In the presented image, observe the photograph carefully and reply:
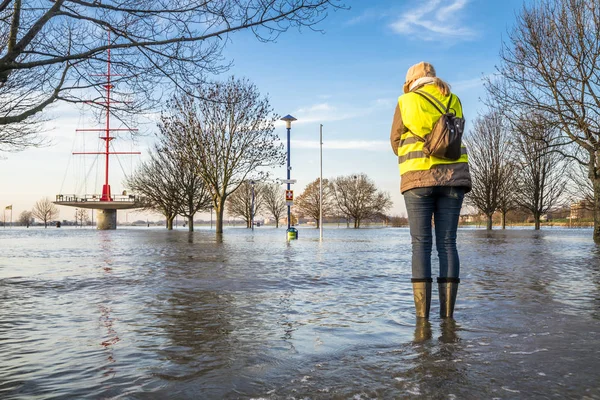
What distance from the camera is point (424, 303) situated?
4223 millimetres

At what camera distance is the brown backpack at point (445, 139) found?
395 centimetres

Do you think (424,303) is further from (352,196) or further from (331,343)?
(352,196)

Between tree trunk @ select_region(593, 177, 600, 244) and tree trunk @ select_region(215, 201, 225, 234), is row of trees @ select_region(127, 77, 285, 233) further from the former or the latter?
tree trunk @ select_region(593, 177, 600, 244)

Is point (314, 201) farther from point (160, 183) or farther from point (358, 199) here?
point (160, 183)

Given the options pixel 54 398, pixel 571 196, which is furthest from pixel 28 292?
pixel 571 196

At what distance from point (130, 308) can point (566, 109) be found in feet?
61.2

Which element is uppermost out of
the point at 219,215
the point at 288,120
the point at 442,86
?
the point at 288,120

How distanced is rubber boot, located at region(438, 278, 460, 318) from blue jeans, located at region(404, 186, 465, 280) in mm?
46

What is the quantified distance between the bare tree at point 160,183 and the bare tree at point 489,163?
26.3 metres

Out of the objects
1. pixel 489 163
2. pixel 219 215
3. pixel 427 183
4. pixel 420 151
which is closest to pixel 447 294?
pixel 427 183

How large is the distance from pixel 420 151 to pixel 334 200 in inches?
3069

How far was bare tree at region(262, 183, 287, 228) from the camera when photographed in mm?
85812

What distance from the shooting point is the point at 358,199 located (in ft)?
264

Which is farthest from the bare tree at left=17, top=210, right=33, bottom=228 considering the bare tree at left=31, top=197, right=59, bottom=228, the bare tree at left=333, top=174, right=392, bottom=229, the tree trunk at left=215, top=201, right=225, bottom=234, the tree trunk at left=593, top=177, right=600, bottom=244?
the tree trunk at left=593, top=177, right=600, bottom=244
